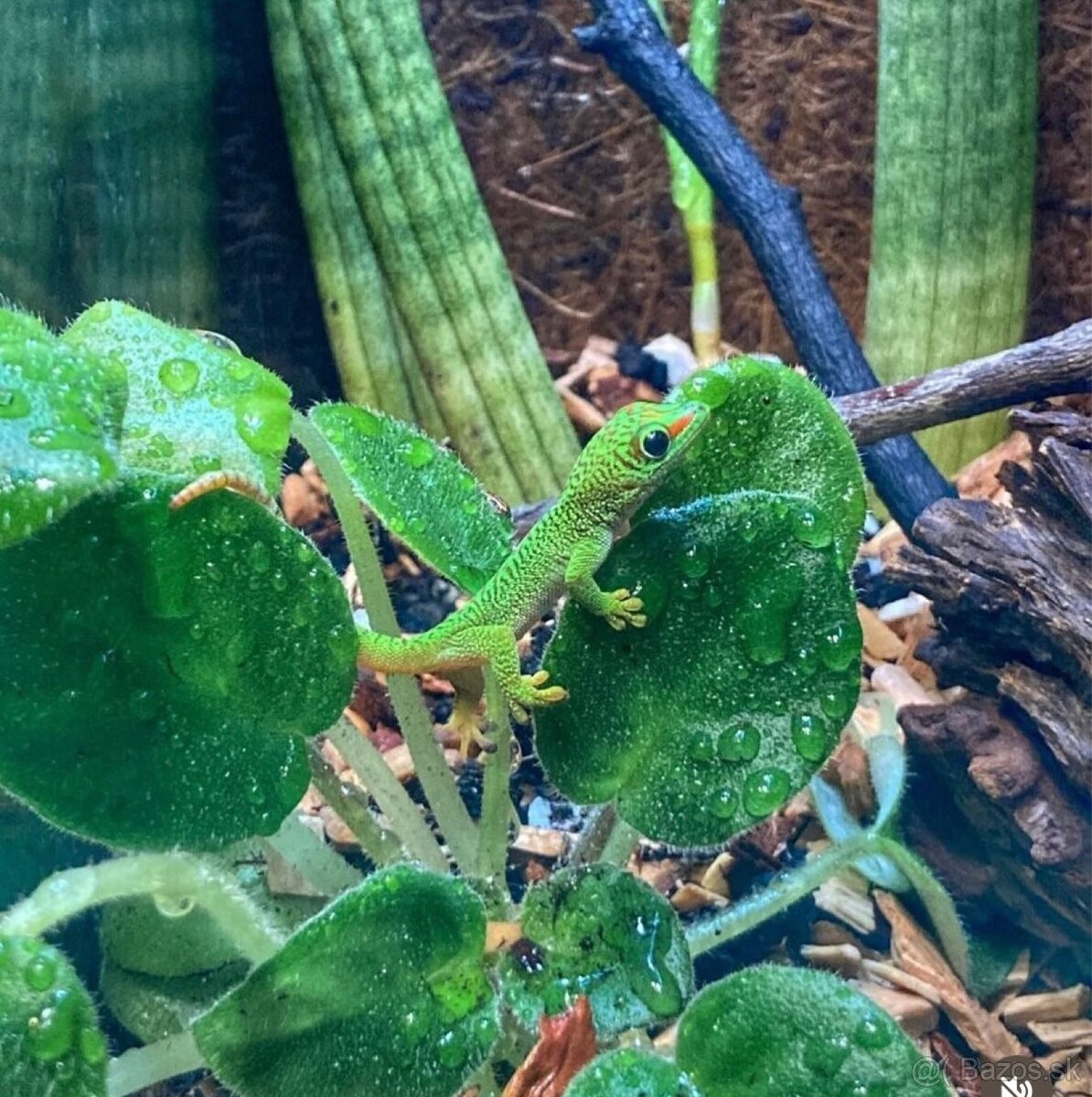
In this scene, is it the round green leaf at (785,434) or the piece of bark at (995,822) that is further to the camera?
the piece of bark at (995,822)

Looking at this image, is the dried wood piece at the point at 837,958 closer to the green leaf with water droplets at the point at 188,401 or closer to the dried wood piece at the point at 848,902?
the dried wood piece at the point at 848,902

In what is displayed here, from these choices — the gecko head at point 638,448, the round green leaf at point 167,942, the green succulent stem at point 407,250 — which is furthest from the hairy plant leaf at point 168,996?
the green succulent stem at point 407,250

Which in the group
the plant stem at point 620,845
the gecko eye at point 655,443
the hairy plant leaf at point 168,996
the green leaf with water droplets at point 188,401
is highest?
the green leaf with water droplets at point 188,401

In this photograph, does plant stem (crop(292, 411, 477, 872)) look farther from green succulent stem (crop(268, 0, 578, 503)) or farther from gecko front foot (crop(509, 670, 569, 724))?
green succulent stem (crop(268, 0, 578, 503))

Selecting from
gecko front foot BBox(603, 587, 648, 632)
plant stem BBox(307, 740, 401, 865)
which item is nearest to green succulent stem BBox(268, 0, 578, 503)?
plant stem BBox(307, 740, 401, 865)

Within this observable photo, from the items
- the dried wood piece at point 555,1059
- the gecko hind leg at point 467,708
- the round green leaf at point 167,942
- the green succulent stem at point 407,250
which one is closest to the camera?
the dried wood piece at point 555,1059

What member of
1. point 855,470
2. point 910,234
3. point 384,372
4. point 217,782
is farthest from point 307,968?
point 910,234
